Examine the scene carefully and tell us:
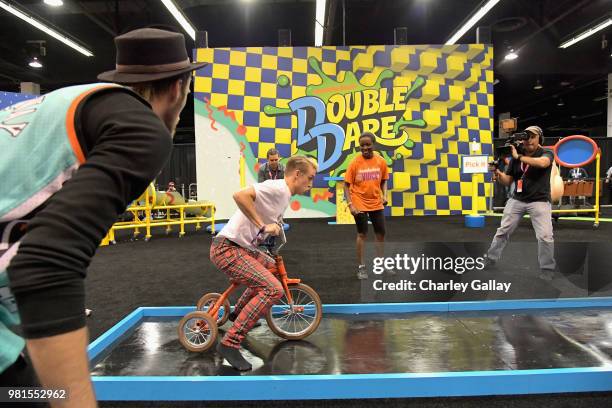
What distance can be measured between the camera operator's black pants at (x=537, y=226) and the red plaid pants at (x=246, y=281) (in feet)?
6.66

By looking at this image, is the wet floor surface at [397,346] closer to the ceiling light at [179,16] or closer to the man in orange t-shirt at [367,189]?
the man in orange t-shirt at [367,189]

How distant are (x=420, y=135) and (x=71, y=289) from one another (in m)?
10.1

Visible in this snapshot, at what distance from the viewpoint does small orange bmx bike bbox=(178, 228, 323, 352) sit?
2539mm

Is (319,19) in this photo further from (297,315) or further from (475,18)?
(297,315)

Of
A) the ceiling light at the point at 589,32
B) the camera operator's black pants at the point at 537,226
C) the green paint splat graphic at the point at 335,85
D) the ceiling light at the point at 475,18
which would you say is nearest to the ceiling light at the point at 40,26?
the green paint splat graphic at the point at 335,85

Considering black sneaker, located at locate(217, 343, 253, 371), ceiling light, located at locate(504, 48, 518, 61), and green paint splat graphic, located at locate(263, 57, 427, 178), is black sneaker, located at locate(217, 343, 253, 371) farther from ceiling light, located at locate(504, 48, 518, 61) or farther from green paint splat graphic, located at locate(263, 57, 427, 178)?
ceiling light, located at locate(504, 48, 518, 61)

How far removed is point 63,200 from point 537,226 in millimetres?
4368

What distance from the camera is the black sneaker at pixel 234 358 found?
222 centimetres

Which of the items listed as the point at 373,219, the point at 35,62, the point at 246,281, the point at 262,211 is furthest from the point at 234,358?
the point at 35,62

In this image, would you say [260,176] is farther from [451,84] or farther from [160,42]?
[451,84]

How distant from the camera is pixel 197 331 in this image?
2588 mm

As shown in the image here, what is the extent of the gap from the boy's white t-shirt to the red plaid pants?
6 cm

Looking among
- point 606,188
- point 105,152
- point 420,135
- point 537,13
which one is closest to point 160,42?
point 105,152

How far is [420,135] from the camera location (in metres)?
9.95
